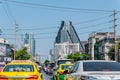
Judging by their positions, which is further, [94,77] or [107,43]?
[107,43]

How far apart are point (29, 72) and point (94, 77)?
6.31 meters

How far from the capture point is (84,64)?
47.2 feet

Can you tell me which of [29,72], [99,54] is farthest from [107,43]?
[29,72]

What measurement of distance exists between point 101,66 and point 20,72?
5359 millimetres

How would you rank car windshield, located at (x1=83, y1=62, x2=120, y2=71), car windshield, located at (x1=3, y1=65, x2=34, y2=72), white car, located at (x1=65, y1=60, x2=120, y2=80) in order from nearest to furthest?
1. white car, located at (x1=65, y1=60, x2=120, y2=80)
2. car windshield, located at (x1=83, y1=62, x2=120, y2=71)
3. car windshield, located at (x1=3, y1=65, x2=34, y2=72)

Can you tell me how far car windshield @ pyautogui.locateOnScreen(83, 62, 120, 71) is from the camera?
13953 mm

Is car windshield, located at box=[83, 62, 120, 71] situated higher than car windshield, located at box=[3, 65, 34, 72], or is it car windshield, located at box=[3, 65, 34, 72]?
car windshield, located at box=[83, 62, 120, 71]

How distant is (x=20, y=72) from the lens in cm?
1847

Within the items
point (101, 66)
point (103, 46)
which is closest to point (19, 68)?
point (101, 66)

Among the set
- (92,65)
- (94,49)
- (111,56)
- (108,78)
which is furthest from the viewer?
(94,49)

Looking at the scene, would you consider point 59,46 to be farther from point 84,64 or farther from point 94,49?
point 84,64

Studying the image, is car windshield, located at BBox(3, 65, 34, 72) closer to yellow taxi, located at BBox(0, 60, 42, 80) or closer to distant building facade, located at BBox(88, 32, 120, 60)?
yellow taxi, located at BBox(0, 60, 42, 80)

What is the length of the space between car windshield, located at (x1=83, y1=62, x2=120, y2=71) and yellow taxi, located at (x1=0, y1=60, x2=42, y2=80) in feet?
14.5

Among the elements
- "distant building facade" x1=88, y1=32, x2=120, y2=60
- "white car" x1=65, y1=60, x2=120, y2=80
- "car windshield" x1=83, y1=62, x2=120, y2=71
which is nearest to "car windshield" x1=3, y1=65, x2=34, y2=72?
"white car" x1=65, y1=60, x2=120, y2=80
